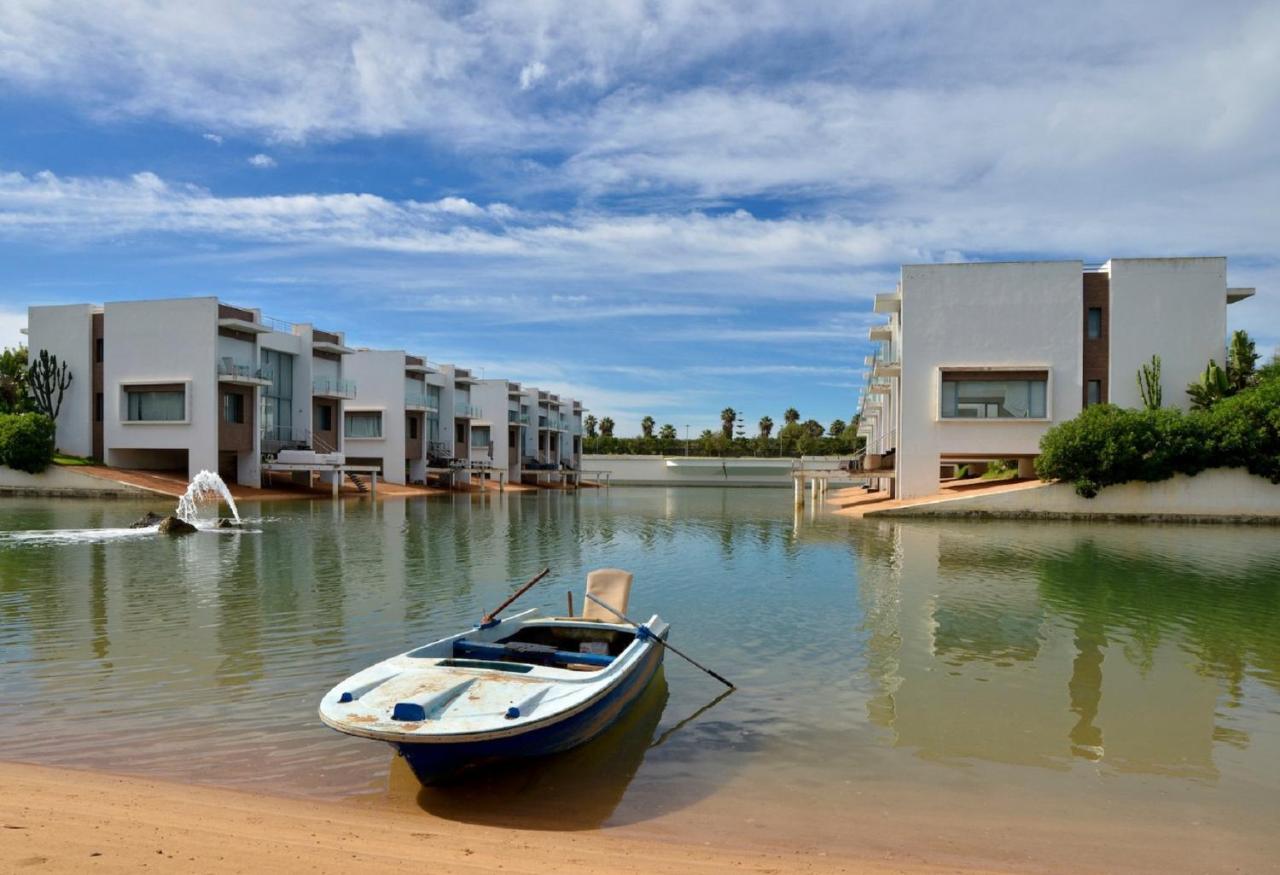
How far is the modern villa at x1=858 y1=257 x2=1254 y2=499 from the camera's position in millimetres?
39875

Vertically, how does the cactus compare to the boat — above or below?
above

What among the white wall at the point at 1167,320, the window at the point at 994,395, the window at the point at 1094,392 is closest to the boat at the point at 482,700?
the window at the point at 994,395

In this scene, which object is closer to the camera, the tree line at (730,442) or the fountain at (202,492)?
the fountain at (202,492)

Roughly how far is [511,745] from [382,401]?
193 ft

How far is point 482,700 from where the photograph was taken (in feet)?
23.4

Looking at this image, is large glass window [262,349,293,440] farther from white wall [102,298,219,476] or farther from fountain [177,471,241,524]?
fountain [177,471,241,524]

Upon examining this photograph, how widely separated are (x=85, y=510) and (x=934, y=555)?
1344 inches

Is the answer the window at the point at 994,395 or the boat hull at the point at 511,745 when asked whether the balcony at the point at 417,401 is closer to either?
the window at the point at 994,395

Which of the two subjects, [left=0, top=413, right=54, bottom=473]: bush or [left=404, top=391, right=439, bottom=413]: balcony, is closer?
[left=0, top=413, right=54, bottom=473]: bush

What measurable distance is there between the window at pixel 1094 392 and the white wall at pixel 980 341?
1.07 metres

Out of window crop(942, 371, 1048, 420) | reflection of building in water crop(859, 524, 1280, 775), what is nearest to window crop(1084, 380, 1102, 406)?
window crop(942, 371, 1048, 420)

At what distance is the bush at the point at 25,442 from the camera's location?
45.0 meters

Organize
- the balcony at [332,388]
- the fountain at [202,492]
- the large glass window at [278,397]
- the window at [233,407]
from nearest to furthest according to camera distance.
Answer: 1. the fountain at [202,492]
2. the window at [233,407]
3. the large glass window at [278,397]
4. the balcony at [332,388]

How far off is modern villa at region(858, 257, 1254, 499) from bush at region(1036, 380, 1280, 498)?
4167 mm
